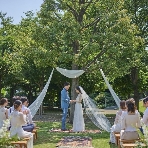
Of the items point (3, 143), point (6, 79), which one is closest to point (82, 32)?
point (3, 143)

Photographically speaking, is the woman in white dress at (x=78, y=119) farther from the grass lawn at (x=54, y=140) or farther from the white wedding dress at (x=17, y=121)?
the white wedding dress at (x=17, y=121)

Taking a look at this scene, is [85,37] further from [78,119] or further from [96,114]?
[78,119]

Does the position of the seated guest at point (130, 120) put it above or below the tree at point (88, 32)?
below

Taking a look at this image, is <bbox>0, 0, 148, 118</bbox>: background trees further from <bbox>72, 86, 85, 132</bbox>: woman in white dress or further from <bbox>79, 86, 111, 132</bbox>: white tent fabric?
<bbox>79, 86, 111, 132</bbox>: white tent fabric

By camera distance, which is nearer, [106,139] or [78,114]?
[106,139]

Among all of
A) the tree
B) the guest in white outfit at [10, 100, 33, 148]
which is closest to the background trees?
the tree

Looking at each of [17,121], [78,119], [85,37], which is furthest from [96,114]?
[17,121]

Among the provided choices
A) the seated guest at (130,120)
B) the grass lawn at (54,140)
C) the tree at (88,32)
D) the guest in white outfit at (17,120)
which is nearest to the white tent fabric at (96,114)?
the grass lawn at (54,140)

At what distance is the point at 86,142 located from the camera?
1066cm

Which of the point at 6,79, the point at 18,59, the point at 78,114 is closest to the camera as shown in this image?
the point at 78,114

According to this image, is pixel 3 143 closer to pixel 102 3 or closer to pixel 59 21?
pixel 59 21

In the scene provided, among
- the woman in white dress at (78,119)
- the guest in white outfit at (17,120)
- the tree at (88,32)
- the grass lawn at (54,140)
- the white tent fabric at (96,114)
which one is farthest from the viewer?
the tree at (88,32)

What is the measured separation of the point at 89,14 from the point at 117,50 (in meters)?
3.91

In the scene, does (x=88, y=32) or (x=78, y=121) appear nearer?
(x=78, y=121)
